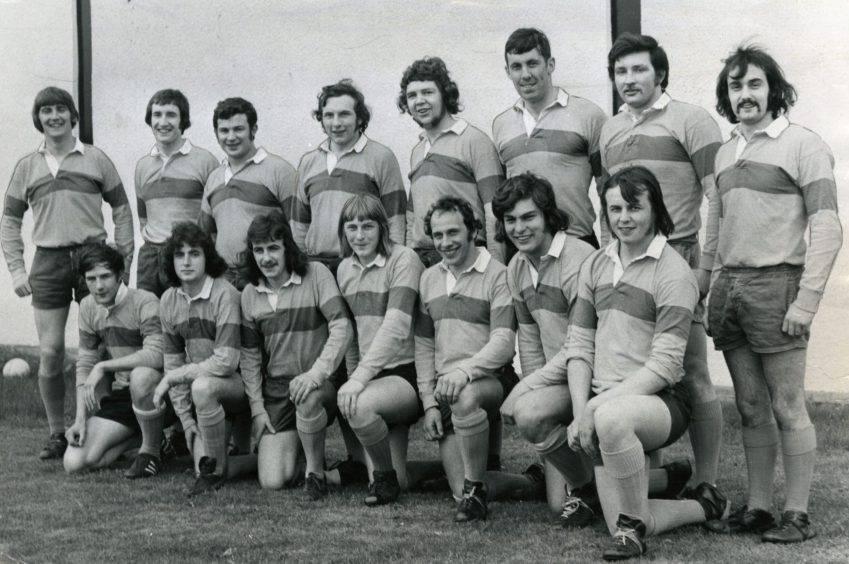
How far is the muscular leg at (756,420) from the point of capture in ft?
11.0

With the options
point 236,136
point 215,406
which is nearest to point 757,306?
point 215,406

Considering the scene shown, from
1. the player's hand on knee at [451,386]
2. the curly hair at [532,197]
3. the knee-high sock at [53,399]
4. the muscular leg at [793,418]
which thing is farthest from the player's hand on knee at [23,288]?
the muscular leg at [793,418]

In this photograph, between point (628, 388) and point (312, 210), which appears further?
point (312, 210)

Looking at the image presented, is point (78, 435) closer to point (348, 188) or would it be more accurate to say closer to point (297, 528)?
point (297, 528)

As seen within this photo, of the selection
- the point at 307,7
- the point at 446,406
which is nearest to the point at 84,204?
the point at 307,7

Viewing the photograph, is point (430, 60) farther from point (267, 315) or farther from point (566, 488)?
point (566, 488)

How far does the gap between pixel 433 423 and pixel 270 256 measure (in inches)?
37.2

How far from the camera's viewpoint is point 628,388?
321 cm

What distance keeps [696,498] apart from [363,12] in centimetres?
347

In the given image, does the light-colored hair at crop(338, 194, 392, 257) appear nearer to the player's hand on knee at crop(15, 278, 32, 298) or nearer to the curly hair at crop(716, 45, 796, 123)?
the curly hair at crop(716, 45, 796, 123)

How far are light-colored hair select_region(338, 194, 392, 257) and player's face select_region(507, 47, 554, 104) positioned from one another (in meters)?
0.71

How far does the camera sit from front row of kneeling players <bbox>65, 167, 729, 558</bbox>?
3.28 metres

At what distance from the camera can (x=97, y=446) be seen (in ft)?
15.1

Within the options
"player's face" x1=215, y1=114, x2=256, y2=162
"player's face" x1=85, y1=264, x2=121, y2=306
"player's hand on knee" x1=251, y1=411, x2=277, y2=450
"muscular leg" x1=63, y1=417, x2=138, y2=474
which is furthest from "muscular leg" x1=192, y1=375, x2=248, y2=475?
"player's face" x1=215, y1=114, x2=256, y2=162
